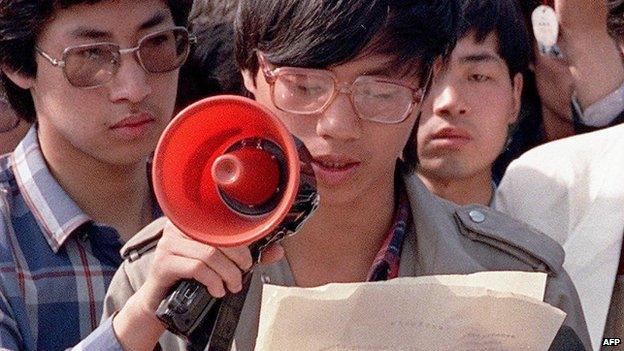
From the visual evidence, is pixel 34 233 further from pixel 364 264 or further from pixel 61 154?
pixel 364 264

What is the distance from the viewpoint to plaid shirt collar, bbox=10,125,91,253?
9.67 ft

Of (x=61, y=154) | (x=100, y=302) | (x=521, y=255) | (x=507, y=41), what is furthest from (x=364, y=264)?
(x=507, y=41)

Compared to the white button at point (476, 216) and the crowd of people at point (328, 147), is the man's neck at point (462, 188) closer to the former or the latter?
the crowd of people at point (328, 147)

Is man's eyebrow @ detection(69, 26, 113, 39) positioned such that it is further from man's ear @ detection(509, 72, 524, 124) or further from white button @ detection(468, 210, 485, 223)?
man's ear @ detection(509, 72, 524, 124)

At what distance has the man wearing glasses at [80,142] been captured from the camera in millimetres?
2887

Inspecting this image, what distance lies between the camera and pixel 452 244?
253cm

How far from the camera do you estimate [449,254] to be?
8.25 feet

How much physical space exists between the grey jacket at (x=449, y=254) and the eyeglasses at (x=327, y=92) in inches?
10.8

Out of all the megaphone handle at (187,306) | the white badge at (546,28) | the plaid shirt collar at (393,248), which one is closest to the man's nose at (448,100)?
the white badge at (546,28)

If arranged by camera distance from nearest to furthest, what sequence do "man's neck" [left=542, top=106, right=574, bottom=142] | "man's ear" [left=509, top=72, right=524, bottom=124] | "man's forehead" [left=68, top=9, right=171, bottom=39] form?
1. "man's forehead" [left=68, top=9, right=171, bottom=39]
2. "man's ear" [left=509, top=72, right=524, bottom=124]
3. "man's neck" [left=542, top=106, right=574, bottom=142]

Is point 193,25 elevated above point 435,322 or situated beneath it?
situated beneath

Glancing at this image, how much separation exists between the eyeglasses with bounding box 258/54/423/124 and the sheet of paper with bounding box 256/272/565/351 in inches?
17.2

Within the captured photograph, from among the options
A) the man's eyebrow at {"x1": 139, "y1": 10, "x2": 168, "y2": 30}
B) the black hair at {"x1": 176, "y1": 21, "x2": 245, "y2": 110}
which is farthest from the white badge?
the man's eyebrow at {"x1": 139, "y1": 10, "x2": 168, "y2": 30}

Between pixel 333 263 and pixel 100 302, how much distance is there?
2.28 ft
